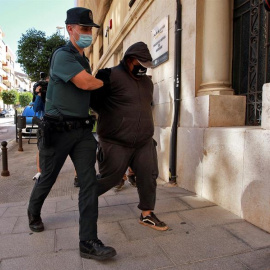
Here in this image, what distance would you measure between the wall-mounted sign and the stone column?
3.40ft

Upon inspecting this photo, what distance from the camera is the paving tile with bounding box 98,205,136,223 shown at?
3.22m

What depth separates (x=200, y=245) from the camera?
2.53 meters

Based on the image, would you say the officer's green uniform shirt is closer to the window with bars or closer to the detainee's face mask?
the detainee's face mask

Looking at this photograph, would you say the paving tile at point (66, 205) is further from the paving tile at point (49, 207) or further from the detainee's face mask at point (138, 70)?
the detainee's face mask at point (138, 70)

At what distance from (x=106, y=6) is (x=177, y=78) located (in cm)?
945

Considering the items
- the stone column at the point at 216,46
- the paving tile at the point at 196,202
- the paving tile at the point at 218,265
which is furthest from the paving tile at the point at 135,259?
the stone column at the point at 216,46

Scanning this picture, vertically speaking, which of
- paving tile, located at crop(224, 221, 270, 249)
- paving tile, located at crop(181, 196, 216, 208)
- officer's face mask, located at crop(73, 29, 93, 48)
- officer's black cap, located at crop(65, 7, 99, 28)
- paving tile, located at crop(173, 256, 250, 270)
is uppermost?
officer's black cap, located at crop(65, 7, 99, 28)

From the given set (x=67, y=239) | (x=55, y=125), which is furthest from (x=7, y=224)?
(x=55, y=125)

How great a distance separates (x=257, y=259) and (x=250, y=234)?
448 millimetres

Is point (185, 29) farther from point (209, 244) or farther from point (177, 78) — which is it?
point (209, 244)

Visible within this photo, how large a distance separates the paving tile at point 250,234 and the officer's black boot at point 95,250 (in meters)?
1.23

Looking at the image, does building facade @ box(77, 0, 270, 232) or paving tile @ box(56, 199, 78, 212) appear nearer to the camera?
building facade @ box(77, 0, 270, 232)

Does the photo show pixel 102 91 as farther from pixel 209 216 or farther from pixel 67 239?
pixel 209 216

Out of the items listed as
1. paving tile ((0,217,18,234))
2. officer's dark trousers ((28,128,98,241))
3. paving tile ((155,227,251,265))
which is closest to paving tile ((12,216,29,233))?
paving tile ((0,217,18,234))
